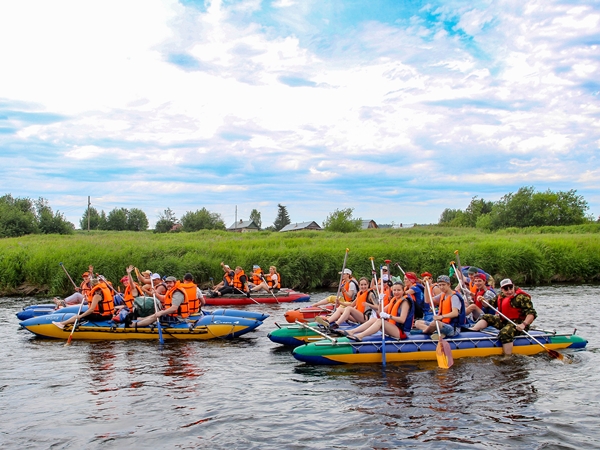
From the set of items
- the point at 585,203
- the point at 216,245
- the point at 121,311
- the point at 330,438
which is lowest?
the point at 330,438

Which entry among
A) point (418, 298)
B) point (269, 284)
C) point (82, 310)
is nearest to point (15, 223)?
point (269, 284)

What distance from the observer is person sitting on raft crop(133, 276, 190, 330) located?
14.0m

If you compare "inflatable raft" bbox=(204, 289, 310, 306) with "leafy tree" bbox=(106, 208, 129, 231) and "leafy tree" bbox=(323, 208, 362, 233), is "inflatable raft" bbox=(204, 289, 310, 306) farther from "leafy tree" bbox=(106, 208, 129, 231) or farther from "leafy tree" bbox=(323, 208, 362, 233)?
"leafy tree" bbox=(106, 208, 129, 231)

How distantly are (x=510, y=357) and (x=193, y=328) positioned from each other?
7.56m

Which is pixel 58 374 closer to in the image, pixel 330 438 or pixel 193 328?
pixel 193 328

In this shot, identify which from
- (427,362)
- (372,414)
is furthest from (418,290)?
(372,414)

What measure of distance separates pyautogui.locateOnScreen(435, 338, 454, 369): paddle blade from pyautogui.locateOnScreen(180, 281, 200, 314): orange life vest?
256 inches

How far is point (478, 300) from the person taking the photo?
1323 cm

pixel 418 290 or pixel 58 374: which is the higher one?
pixel 418 290

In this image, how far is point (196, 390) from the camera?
9.92 meters

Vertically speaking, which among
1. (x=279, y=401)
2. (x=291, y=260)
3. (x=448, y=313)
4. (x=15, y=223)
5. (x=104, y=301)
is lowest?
(x=279, y=401)

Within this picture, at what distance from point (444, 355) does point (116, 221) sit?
8517 centimetres

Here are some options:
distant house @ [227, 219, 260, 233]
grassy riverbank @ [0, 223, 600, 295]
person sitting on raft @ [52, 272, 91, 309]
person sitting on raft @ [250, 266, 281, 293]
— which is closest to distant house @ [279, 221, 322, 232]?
distant house @ [227, 219, 260, 233]

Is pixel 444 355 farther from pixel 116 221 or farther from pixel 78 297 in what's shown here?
pixel 116 221
